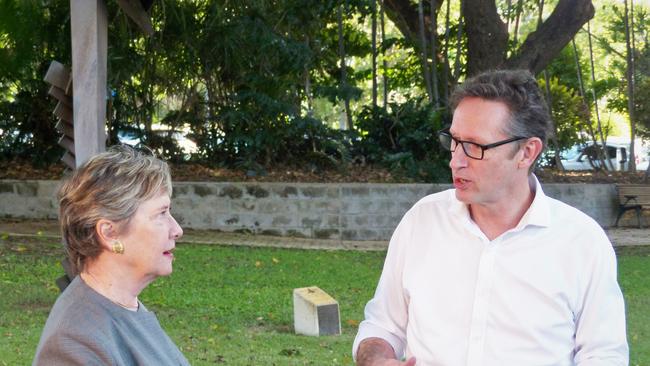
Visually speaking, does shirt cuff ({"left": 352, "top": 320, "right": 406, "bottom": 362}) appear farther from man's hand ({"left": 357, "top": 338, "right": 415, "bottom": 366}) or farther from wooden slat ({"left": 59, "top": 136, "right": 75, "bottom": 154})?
wooden slat ({"left": 59, "top": 136, "right": 75, "bottom": 154})

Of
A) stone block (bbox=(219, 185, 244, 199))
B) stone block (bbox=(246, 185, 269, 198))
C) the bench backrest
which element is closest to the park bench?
the bench backrest

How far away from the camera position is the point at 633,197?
Result: 17.2 meters

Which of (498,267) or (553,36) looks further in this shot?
(553,36)

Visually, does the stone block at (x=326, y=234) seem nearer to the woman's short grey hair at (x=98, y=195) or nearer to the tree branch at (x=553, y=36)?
the tree branch at (x=553, y=36)

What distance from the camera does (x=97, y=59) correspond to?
718 centimetres

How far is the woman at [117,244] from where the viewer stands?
9.24 feet

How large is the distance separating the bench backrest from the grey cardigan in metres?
15.3

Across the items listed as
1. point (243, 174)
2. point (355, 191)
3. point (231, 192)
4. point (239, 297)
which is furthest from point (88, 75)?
point (243, 174)

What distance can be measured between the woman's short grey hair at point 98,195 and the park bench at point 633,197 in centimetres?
1533

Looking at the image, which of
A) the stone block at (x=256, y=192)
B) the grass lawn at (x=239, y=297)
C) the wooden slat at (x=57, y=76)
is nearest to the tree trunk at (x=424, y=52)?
the stone block at (x=256, y=192)

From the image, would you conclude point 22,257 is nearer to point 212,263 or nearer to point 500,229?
point 212,263

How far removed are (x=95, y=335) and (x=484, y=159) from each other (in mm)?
1427

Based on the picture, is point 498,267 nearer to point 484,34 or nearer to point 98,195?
point 98,195

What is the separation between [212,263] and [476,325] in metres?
8.70
